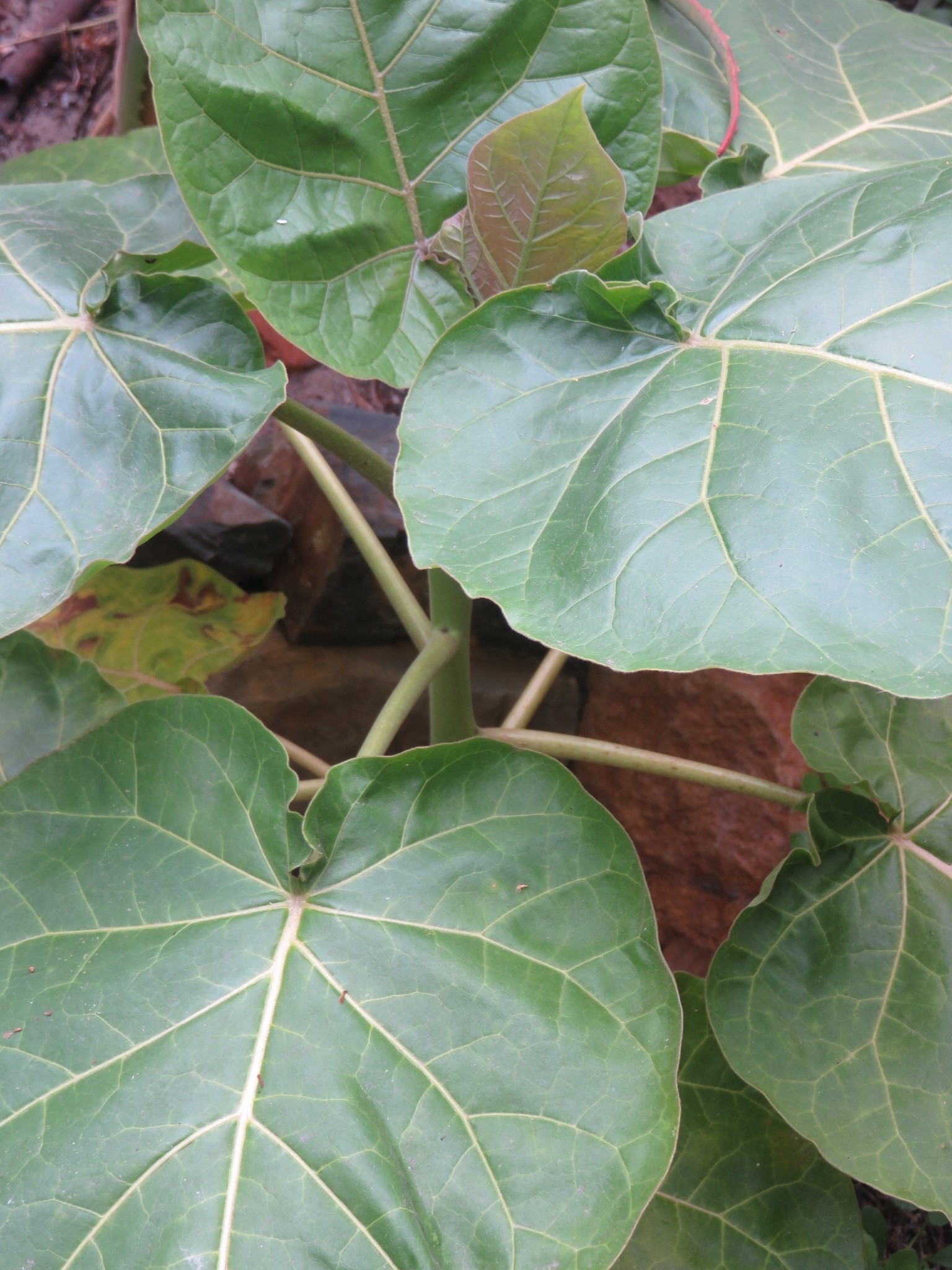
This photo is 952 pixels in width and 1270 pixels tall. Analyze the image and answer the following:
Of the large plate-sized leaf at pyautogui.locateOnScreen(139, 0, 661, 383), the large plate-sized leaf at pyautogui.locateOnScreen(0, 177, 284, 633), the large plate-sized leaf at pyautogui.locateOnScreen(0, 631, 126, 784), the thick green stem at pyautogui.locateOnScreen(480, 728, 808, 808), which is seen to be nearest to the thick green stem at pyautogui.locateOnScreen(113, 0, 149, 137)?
the large plate-sized leaf at pyautogui.locateOnScreen(0, 177, 284, 633)

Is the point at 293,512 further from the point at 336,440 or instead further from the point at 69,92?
the point at 69,92

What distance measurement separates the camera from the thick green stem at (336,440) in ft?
2.99

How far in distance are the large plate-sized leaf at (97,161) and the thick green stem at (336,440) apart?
27.2 inches

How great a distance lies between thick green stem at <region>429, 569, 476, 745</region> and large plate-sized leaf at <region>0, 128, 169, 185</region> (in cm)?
82

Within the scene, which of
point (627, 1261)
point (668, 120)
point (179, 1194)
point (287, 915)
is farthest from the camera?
point (668, 120)

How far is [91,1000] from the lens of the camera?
2.29 ft

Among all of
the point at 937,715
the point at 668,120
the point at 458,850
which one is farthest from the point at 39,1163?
the point at 668,120

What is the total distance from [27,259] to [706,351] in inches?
25.6

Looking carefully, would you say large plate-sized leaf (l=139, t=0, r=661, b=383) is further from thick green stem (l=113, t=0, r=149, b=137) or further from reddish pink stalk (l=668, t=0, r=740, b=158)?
thick green stem (l=113, t=0, r=149, b=137)

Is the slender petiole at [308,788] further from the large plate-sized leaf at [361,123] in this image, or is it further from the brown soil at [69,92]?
the brown soil at [69,92]

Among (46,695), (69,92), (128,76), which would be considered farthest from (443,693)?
(69,92)

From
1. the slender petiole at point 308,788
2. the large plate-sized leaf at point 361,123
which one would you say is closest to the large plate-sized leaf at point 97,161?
the large plate-sized leaf at point 361,123

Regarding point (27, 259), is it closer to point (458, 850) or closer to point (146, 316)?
point (146, 316)

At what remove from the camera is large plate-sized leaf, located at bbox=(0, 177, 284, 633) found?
29.4 inches
